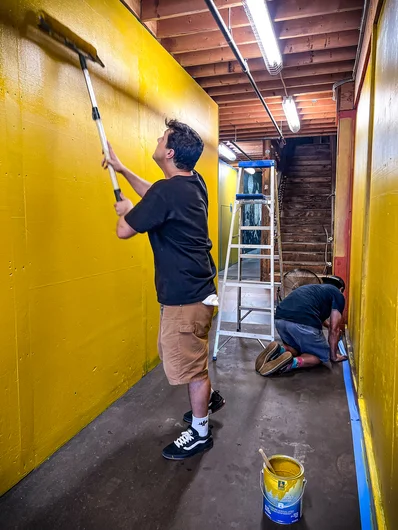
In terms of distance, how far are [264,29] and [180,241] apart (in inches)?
79.2

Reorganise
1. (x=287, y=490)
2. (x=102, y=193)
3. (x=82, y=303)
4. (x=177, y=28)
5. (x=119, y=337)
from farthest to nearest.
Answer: (x=177, y=28)
(x=119, y=337)
(x=102, y=193)
(x=82, y=303)
(x=287, y=490)

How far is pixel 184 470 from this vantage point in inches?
76.4

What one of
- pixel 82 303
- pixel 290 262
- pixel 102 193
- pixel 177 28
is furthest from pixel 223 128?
pixel 82 303

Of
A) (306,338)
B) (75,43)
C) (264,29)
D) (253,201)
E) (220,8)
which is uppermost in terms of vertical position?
(220,8)

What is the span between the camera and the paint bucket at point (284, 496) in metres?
1.52

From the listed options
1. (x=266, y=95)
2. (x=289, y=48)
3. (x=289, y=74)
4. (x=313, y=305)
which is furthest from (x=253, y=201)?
(x=266, y=95)

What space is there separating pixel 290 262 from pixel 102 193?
226 inches

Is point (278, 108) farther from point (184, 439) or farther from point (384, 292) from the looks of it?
point (184, 439)

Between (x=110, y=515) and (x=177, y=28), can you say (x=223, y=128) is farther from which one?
(x=110, y=515)

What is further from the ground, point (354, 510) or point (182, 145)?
point (182, 145)

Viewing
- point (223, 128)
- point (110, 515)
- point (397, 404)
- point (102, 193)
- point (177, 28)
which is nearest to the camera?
point (397, 404)

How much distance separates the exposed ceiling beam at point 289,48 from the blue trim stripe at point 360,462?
3.08m

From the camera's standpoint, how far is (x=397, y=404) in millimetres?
1234

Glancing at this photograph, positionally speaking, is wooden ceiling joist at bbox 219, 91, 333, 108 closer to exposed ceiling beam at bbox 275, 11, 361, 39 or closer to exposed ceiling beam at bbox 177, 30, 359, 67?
exposed ceiling beam at bbox 177, 30, 359, 67
